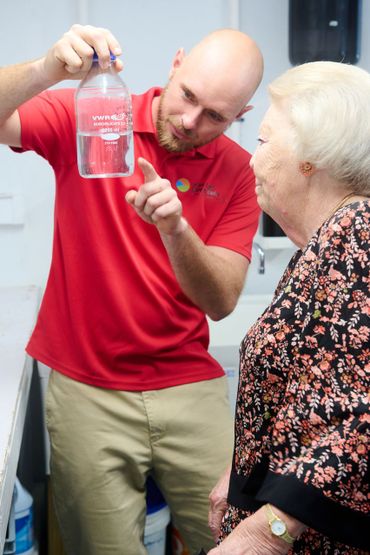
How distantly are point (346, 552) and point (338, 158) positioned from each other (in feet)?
2.14

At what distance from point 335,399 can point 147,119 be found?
2.99 feet

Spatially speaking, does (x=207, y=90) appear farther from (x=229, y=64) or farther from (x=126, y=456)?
(x=126, y=456)

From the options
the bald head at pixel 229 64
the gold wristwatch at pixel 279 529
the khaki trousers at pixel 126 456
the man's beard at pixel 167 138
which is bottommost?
the khaki trousers at pixel 126 456

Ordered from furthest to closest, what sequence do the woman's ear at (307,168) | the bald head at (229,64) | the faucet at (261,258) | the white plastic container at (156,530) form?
the faucet at (261,258) → the white plastic container at (156,530) → the bald head at (229,64) → the woman's ear at (307,168)

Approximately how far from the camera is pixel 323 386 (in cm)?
115

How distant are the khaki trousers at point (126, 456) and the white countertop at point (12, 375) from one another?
12cm

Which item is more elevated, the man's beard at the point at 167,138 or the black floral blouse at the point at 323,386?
the man's beard at the point at 167,138

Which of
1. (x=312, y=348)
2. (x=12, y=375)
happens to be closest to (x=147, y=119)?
(x=12, y=375)

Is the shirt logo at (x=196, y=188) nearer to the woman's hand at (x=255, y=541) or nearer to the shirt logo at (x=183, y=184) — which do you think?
the shirt logo at (x=183, y=184)

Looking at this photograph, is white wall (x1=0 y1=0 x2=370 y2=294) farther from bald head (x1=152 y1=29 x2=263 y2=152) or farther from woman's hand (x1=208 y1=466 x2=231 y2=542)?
woman's hand (x1=208 y1=466 x2=231 y2=542)

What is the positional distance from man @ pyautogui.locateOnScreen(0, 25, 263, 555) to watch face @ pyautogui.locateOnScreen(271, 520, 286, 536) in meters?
0.67

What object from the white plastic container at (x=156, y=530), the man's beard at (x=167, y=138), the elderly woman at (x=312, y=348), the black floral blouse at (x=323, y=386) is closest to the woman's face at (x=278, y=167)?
the elderly woman at (x=312, y=348)

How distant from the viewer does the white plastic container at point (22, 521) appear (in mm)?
1968

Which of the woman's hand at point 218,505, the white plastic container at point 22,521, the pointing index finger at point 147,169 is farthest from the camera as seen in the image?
the white plastic container at point 22,521
